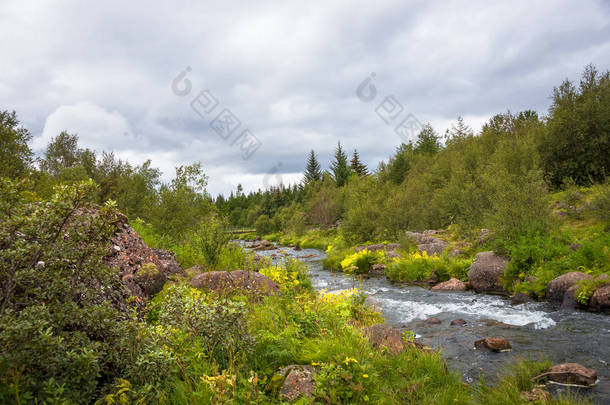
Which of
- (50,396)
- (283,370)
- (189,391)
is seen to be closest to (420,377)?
(283,370)

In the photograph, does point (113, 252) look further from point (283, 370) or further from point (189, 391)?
point (283, 370)

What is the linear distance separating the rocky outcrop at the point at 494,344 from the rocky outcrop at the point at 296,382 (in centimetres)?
439

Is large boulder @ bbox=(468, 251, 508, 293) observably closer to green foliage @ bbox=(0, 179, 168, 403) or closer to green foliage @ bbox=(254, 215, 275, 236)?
green foliage @ bbox=(0, 179, 168, 403)

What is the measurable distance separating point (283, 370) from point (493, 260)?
11.2 m

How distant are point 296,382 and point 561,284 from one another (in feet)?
31.0

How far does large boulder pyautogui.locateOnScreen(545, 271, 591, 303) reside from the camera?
359 inches

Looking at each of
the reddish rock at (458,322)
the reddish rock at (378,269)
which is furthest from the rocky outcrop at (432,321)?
the reddish rock at (378,269)

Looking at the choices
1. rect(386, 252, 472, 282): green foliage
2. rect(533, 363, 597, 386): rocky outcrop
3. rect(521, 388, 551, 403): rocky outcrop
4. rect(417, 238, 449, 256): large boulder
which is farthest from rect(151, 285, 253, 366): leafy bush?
rect(417, 238, 449, 256): large boulder

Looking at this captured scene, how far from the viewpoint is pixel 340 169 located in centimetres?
6194

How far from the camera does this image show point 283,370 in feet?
12.3

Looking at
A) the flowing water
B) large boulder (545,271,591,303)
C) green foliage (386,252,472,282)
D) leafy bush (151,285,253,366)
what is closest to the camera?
leafy bush (151,285,253,366)

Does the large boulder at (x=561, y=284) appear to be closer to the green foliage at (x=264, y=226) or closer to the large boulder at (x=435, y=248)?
the large boulder at (x=435, y=248)

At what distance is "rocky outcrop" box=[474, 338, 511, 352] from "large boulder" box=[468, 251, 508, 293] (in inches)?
227

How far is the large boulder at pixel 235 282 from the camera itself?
6180 mm
